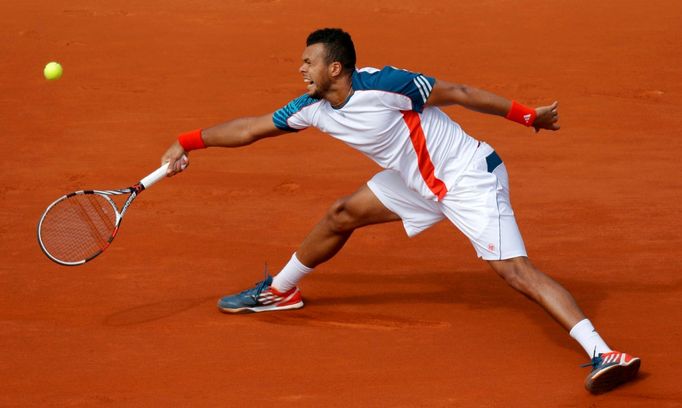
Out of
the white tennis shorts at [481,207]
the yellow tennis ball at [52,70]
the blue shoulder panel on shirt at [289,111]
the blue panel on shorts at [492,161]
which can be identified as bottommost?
the white tennis shorts at [481,207]

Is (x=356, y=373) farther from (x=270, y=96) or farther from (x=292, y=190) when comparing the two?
(x=270, y=96)

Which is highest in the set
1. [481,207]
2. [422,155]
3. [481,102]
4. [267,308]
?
[481,102]

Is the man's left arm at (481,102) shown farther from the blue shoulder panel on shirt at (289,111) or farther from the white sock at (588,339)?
the white sock at (588,339)

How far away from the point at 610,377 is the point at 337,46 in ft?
6.94

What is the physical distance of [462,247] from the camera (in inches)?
322

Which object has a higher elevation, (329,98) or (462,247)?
(329,98)

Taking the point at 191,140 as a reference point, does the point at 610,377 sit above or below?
below

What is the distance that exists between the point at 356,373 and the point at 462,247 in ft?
7.53

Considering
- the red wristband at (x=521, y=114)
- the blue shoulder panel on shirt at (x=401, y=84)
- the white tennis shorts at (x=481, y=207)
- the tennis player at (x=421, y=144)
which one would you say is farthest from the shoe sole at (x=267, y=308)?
the red wristband at (x=521, y=114)

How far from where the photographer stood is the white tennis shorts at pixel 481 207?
6141 mm

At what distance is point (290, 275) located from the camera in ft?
22.9

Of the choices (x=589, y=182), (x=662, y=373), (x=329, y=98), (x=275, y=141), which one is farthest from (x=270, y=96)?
(x=662, y=373)

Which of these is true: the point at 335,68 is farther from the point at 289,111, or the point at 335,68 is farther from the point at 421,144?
the point at 421,144

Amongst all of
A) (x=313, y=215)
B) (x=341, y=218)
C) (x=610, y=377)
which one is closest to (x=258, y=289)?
(x=341, y=218)
